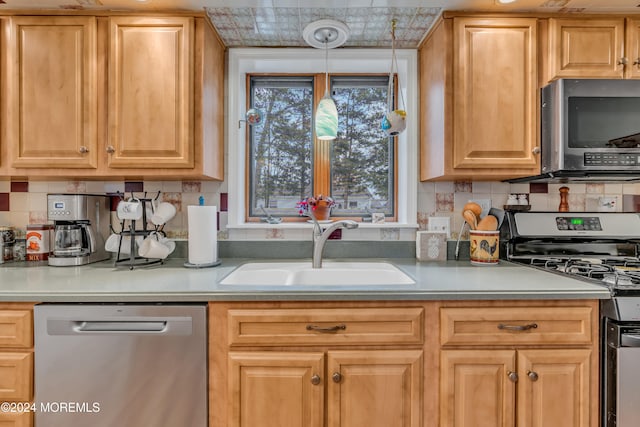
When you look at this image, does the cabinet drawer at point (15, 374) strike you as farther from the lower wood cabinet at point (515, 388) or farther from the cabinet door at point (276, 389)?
the lower wood cabinet at point (515, 388)

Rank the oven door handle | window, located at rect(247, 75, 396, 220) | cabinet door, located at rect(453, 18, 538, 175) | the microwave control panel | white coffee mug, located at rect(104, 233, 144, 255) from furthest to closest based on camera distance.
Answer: window, located at rect(247, 75, 396, 220) < white coffee mug, located at rect(104, 233, 144, 255) < cabinet door, located at rect(453, 18, 538, 175) < the microwave control panel < the oven door handle

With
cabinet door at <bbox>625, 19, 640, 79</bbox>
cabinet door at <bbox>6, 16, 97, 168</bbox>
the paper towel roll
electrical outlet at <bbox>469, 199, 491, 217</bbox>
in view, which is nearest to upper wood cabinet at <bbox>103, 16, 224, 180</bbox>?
cabinet door at <bbox>6, 16, 97, 168</bbox>

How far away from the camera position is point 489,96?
5.20ft

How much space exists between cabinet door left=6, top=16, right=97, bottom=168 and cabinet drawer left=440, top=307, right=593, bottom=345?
1.73m

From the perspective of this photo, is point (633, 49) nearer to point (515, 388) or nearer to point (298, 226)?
point (515, 388)

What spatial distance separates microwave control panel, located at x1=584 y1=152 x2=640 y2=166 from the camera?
148 centimetres

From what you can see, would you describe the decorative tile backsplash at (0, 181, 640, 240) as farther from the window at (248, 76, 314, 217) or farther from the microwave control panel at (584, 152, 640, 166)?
the microwave control panel at (584, 152, 640, 166)

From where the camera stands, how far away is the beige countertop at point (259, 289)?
3.90 ft

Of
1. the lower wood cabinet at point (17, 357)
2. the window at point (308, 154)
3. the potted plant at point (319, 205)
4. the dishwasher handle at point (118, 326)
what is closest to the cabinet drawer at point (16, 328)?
the lower wood cabinet at point (17, 357)

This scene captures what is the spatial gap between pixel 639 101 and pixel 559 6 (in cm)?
55

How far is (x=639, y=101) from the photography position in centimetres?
151

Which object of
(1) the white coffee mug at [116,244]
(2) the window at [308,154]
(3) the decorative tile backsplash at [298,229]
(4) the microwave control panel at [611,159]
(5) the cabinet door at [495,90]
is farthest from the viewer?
(2) the window at [308,154]

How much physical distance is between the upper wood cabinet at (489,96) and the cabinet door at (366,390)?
3.01 ft

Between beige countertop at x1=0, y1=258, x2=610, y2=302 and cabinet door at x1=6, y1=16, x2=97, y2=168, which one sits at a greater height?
cabinet door at x1=6, y1=16, x2=97, y2=168
